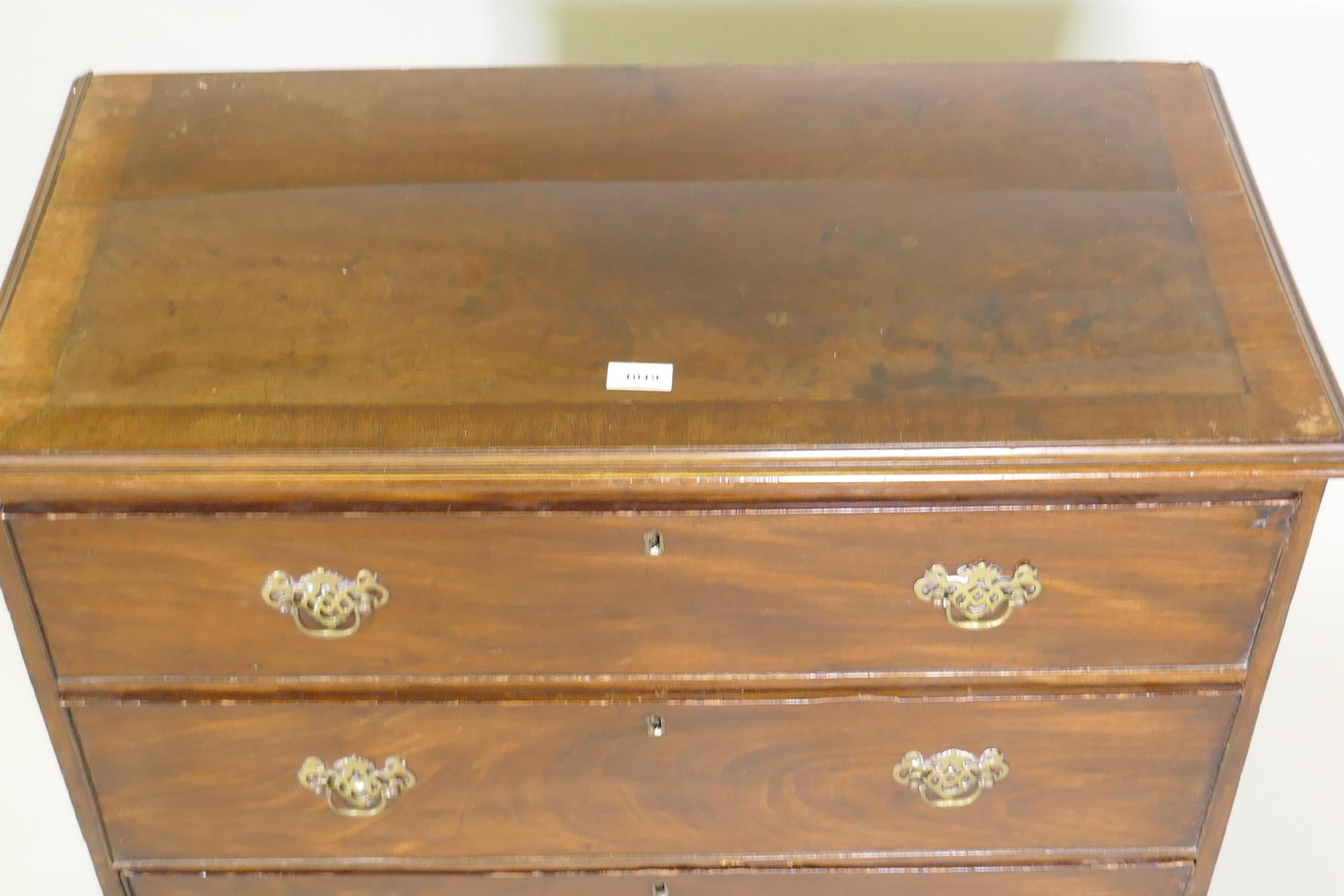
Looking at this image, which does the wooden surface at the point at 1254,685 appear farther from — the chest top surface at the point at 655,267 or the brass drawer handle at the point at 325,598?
the brass drawer handle at the point at 325,598

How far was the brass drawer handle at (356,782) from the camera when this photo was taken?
136 cm

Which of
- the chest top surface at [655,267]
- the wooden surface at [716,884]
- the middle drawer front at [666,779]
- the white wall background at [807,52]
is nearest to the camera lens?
the chest top surface at [655,267]

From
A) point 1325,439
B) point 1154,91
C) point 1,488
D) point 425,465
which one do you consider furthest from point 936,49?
point 1,488

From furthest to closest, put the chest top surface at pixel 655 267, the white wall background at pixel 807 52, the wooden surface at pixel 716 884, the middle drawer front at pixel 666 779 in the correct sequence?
the white wall background at pixel 807 52, the wooden surface at pixel 716 884, the middle drawer front at pixel 666 779, the chest top surface at pixel 655 267

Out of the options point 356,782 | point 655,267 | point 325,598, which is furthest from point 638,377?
point 356,782

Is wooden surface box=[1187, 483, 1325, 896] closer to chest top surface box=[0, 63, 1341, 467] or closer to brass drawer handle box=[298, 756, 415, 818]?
chest top surface box=[0, 63, 1341, 467]

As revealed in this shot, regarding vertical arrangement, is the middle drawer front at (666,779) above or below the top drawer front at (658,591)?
below

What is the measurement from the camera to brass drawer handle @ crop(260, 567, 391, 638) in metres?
1.22

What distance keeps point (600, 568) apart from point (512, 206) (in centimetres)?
35

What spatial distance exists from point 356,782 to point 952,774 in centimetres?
54

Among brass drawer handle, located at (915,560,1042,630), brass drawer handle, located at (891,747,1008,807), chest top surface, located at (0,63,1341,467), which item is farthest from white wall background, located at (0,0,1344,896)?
brass drawer handle, located at (915,560,1042,630)

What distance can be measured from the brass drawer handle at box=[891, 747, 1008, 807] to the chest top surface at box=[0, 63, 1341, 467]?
1.16 feet

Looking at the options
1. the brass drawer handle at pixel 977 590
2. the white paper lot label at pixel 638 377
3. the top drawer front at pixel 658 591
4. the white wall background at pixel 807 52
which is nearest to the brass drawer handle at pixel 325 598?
the top drawer front at pixel 658 591

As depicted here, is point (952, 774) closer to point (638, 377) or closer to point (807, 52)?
point (638, 377)
